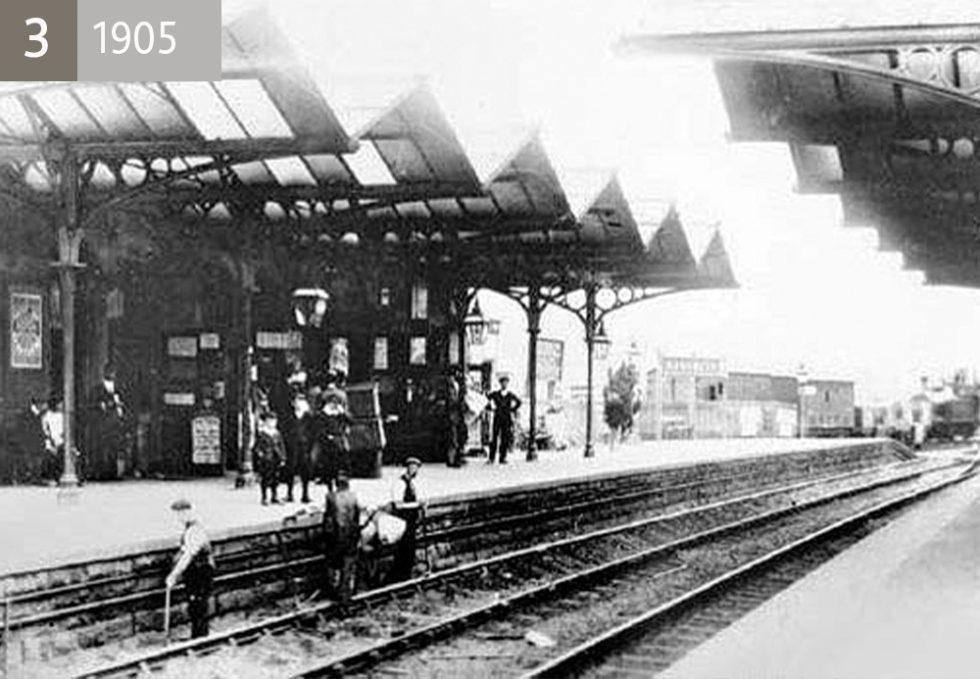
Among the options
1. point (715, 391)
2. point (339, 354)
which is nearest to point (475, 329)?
point (339, 354)

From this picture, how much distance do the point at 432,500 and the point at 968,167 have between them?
21.8ft

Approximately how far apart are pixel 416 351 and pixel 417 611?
458 inches

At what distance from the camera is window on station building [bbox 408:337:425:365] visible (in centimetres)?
2323

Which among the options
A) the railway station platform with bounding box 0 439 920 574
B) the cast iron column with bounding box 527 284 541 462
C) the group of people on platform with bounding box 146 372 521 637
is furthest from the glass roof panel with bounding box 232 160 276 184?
the cast iron column with bounding box 527 284 541 462

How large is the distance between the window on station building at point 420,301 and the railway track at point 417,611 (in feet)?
19.9

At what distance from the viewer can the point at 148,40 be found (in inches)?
256

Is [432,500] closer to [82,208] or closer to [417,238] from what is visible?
[82,208]

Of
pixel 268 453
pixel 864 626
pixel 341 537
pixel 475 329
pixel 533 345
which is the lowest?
pixel 864 626

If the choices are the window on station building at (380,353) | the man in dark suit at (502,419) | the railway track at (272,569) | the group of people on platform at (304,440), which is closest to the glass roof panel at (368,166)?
the group of people on platform at (304,440)

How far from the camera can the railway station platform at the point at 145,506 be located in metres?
10.6

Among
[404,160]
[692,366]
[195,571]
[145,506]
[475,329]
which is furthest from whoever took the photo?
[692,366]

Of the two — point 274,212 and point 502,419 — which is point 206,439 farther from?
point 502,419

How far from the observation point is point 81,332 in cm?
1755

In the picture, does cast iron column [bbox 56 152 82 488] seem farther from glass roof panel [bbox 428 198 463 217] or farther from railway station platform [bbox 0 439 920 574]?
glass roof panel [bbox 428 198 463 217]
